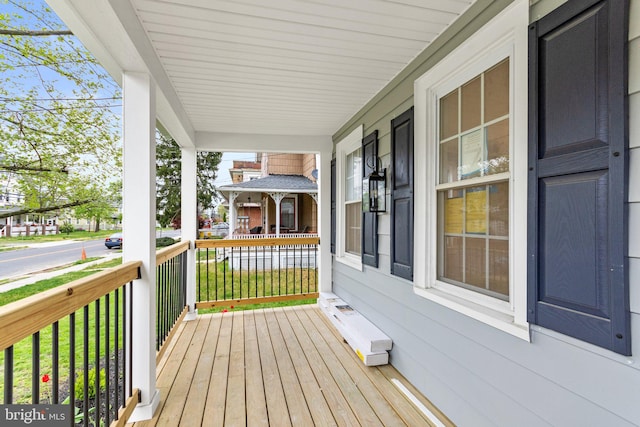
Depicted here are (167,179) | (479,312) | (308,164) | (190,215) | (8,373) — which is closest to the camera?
(8,373)

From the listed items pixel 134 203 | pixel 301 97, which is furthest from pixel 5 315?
pixel 301 97

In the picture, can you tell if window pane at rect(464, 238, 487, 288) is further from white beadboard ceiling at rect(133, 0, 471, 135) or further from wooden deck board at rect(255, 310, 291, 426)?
wooden deck board at rect(255, 310, 291, 426)

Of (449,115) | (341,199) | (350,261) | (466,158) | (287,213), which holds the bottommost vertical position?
(350,261)

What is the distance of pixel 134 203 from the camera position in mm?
1889

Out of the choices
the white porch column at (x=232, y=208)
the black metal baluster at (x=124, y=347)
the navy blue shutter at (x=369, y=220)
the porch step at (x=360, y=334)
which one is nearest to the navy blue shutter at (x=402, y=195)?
A: the navy blue shutter at (x=369, y=220)

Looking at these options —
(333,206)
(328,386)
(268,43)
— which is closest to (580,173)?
(268,43)

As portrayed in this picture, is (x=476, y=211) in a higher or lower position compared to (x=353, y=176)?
lower

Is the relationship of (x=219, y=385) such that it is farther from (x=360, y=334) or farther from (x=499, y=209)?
(x=499, y=209)

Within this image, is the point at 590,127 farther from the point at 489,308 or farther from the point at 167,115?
the point at 167,115

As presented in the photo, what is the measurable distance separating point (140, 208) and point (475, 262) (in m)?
2.08

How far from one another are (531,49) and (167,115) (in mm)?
2789

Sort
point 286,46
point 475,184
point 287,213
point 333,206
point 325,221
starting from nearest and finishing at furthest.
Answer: point 475,184 → point 286,46 → point 333,206 → point 325,221 → point 287,213

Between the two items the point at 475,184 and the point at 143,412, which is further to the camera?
the point at 143,412

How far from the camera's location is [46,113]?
1032 mm
